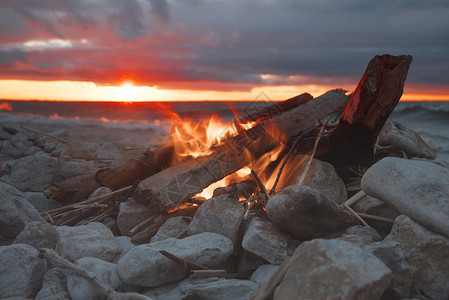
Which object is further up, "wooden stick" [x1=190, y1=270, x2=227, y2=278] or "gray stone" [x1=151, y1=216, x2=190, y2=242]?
"gray stone" [x1=151, y1=216, x2=190, y2=242]

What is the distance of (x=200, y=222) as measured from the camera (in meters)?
2.98

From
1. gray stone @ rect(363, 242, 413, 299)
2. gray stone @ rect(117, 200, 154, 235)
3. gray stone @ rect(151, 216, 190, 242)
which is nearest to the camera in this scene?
gray stone @ rect(363, 242, 413, 299)

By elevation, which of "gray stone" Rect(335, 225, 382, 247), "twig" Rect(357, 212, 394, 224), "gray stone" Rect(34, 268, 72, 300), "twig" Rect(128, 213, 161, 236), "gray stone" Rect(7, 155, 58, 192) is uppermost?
"gray stone" Rect(7, 155, 58, 192)

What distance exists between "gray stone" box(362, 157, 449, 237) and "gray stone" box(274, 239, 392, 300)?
752 mm

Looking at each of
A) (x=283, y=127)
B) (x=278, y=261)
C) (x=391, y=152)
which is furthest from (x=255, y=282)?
(x=391, y=152)

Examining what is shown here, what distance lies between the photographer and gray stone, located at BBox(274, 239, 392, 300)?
1694 mm

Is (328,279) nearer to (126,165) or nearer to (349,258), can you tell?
(349,258)

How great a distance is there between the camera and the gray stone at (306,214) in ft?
8.39

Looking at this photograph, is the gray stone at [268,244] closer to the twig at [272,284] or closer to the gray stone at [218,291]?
the gray stone at [218,291]

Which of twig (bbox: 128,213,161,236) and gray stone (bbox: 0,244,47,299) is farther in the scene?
twig (bbox: 128,213,161,236)

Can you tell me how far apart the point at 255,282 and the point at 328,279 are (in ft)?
2.59

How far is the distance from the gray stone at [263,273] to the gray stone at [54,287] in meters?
1.26

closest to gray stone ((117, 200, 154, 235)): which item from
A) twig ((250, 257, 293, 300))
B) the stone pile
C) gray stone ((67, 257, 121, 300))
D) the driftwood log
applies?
the stone pile

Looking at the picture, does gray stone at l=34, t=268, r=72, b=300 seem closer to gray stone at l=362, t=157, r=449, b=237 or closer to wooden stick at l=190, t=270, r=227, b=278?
wooden stick at l=190, t=270, r=227, b=278
